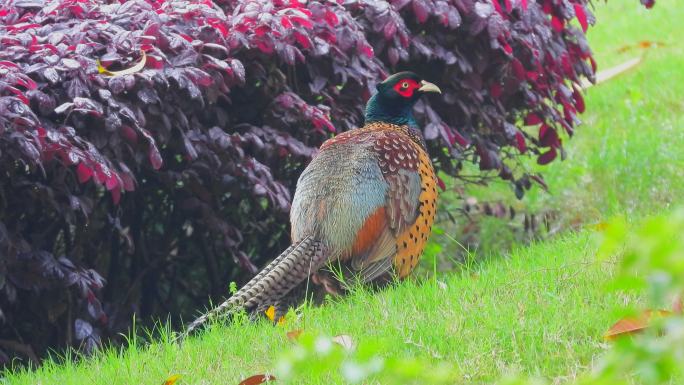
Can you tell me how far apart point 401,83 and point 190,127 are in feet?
3.54

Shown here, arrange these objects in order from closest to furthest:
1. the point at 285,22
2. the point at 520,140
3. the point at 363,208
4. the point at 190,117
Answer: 1. the point at 285,22
2. the point at 363,208
3. the point at 190,117
4. the point at 520,140

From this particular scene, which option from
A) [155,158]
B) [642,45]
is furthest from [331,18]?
[642,45]

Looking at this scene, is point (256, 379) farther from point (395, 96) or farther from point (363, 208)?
point (395, 96)

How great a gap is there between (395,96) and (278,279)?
1244 mm

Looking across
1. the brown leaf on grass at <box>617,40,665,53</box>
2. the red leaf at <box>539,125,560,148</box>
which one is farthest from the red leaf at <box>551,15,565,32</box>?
the brown leaf on grass at <box>617,40,665,53</box>

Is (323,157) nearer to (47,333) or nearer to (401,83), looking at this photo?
(401,83)

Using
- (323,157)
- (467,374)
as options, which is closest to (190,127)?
(323,157)

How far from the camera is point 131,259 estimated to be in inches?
235

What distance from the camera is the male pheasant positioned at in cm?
512

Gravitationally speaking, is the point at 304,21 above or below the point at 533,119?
above

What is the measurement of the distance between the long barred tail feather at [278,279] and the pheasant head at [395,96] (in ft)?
2.91

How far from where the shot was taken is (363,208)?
17.2 feet

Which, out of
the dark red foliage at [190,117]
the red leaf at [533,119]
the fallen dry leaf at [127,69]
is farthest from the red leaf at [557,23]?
the fallen dry leaf at [127,69]

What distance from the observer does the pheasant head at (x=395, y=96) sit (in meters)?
5.60
